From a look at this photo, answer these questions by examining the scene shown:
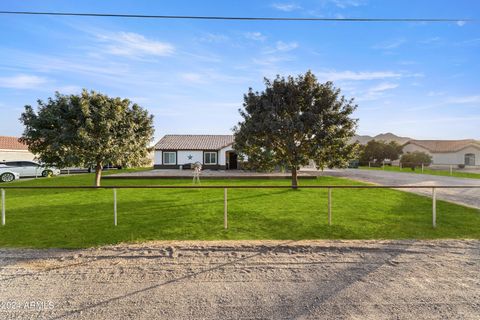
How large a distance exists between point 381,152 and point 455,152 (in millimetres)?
12833

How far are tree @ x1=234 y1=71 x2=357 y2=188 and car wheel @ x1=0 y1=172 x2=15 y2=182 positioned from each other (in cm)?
2107

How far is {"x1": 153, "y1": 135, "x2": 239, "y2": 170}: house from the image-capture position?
36.9 m

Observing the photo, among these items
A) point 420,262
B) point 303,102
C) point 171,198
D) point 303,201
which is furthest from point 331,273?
point 303,102

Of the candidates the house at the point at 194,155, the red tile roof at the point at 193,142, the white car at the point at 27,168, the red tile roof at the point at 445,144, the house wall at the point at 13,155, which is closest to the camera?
the white car at the point at 27,168

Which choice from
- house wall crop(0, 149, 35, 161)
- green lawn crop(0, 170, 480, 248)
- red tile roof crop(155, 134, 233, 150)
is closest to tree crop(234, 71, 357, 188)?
green lawn crop(0, 170, 480, 248)

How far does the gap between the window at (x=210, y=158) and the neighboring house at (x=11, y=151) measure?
24432 millimetres

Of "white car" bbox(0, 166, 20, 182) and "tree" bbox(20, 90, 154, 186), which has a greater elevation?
"tree" bbox(20, 90, 154, 186)

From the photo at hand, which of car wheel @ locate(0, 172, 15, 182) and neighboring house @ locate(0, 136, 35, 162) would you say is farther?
neighboring house @ locate(0, 136, 35, 162)

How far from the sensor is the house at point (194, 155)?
36875 mm

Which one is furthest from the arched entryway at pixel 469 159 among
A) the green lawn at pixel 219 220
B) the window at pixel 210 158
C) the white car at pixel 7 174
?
the white car at pixel 7 174

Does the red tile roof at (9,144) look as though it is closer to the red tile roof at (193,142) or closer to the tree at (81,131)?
the red tile roof at (193,142)

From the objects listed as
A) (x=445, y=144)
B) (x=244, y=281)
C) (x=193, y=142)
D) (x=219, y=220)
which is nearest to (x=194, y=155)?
(x=193, y=142)

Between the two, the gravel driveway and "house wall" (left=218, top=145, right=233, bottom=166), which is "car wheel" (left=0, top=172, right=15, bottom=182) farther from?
the gravel driveway

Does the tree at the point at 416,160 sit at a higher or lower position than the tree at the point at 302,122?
lower
